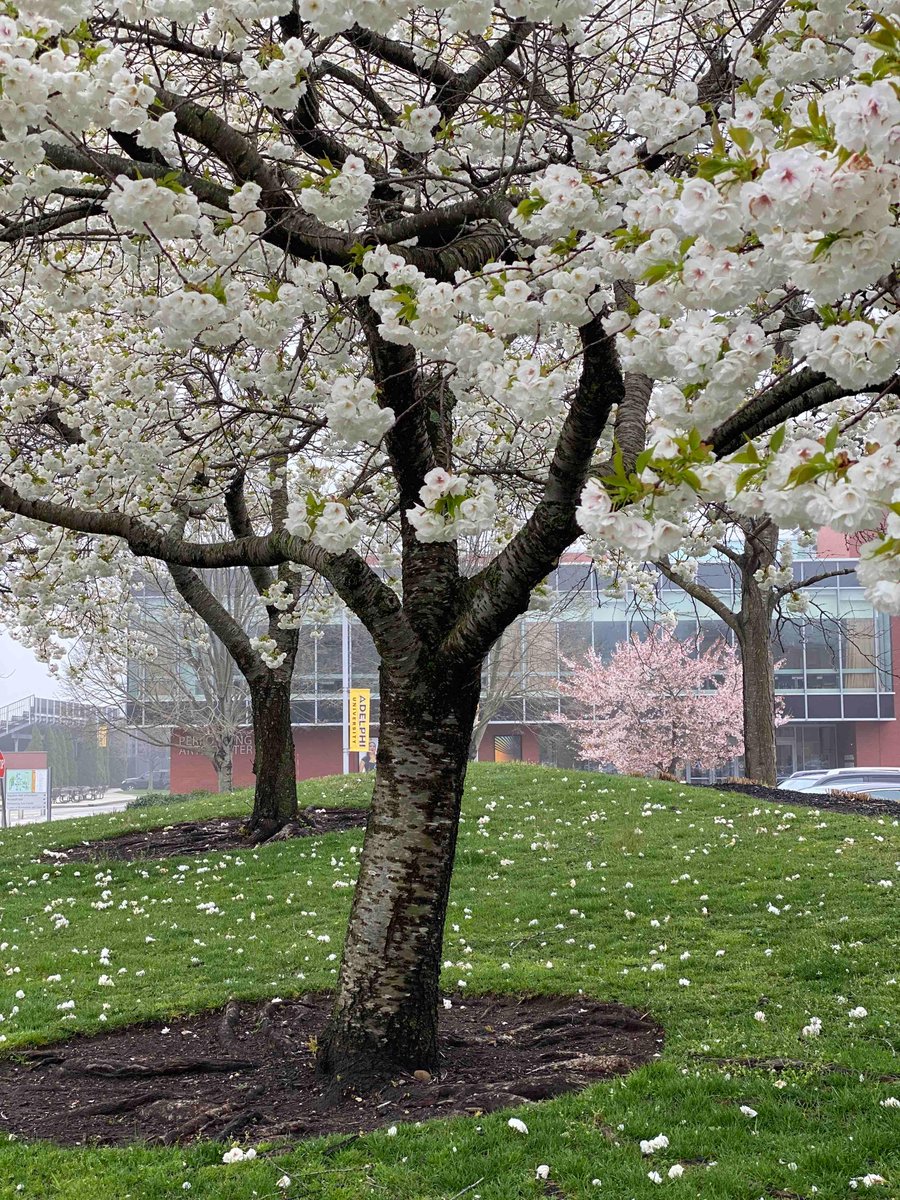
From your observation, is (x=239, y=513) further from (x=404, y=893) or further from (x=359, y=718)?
(x=359, y=718)

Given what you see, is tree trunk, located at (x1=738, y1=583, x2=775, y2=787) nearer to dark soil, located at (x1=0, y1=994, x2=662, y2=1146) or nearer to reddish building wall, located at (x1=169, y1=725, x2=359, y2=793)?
dark soil, located at (x1=0, y1=994, x2=662, y2=1146)

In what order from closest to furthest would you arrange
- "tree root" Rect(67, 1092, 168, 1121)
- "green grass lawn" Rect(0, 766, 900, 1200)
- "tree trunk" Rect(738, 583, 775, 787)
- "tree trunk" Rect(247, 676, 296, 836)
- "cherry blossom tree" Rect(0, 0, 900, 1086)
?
"cherry blossom tree" Rect(0, 0, 900, 1086) < "green grass lawn" Rect(0, 766, 900, 1200) < "tree root" Rect(67, 1092, 168, 1121) < "tree trunk" Rect(247, 676, 296, 836) < "tree trunk" Rect(738, 583, 775, 787)

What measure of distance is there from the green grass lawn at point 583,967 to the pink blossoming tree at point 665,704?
16.4 metres

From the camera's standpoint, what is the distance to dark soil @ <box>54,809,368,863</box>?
1155 centimetres

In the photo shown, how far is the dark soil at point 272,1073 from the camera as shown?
433 cm

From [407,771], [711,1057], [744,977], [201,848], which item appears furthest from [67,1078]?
[201,848]

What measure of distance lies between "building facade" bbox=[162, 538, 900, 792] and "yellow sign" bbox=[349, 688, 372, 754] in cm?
347

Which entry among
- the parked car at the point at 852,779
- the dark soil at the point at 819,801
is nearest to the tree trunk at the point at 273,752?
the dark soil at the point at 819,801

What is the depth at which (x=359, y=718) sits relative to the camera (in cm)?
2705

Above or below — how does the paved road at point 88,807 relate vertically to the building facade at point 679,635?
below

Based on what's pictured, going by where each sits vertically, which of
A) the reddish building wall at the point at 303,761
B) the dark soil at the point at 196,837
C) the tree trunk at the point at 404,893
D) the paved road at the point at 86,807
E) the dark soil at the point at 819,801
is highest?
the tree trunk at the point at 404,893

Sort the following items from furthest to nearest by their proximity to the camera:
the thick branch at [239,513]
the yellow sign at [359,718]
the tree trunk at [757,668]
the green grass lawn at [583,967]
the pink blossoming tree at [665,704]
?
the pink blossoming tree at [665,704] < the yellow sign at [359,718] < the tree trunk at [757,668] < the thick branch at [239,513] < the green grass lawn at [583,967]

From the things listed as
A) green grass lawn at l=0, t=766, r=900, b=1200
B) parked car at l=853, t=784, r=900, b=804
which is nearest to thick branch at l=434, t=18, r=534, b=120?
green grass lawn at l=0, t=766, r=900, b=1200

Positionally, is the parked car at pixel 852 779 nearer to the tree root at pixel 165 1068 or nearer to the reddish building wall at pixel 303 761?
the tree root at pixel 165 1068
